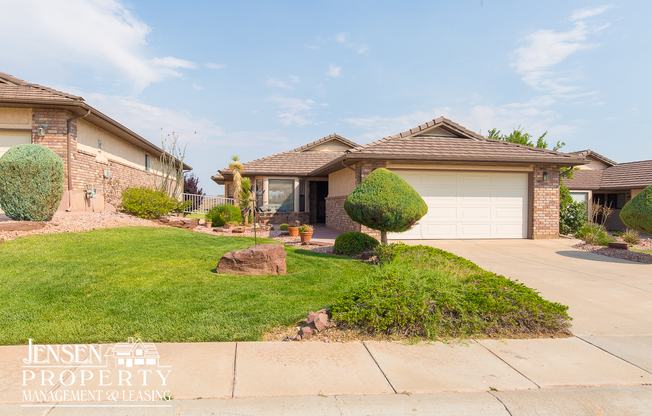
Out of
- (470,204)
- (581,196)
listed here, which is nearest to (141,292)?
(470,204)

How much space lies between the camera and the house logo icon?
3208 mm

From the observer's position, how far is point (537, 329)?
4.20m

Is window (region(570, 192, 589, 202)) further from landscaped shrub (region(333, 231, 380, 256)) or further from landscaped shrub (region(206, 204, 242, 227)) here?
landscaped shrub (region(206, 204, 242, 227))

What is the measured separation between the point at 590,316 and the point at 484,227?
8.49m

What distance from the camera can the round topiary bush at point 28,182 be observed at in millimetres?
8594

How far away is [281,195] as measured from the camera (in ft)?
59.7

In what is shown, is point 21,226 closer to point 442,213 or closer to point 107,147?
point 107,147

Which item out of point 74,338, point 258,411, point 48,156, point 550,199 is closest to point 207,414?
point 258,411

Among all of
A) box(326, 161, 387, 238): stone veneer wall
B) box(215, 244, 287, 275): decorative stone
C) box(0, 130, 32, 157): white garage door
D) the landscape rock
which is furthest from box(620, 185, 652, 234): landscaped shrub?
box(0, 130, 32, 157): white garage door

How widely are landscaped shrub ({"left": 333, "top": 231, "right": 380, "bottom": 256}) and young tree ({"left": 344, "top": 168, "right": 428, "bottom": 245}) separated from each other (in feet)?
3.45

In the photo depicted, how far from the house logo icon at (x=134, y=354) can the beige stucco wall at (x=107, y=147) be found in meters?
11.9

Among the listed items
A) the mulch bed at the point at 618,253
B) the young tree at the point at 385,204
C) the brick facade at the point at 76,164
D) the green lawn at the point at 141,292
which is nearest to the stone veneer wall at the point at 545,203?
the mulch bed at the point at 618,253

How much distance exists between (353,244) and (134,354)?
20.9ft

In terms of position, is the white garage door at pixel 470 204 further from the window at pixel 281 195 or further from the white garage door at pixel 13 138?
the white garage door at pixel 13 138
